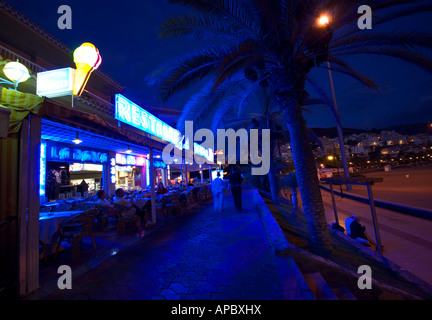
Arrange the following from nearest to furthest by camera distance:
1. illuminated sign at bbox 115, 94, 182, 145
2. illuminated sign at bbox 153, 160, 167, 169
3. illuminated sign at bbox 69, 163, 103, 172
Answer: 1. illuminated sign at bbox 115, 94, 182, 145
2. illuminated sign at bbox 69, 163, 103, 172
3. illuminated sign at bbox 153, 160, 167, 169

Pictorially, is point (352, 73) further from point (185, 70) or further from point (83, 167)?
point (83, 167)

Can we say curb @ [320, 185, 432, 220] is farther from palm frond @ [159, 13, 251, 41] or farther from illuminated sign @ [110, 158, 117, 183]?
illuminated sign @ [110, 158, 117, 183]

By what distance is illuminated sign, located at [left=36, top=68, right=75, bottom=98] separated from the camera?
21.2 ft

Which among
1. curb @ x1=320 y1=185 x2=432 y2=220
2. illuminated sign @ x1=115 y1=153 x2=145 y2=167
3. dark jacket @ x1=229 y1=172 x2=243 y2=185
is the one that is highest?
illuminated sign @ x1=115 y1=153 x2=145 y2=167

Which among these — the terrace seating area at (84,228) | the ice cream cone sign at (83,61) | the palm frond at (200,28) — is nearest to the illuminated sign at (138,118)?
the ice cream cone sign at (83,61)

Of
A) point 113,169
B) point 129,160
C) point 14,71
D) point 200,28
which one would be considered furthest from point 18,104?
point 129,160

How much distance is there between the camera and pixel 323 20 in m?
4.33

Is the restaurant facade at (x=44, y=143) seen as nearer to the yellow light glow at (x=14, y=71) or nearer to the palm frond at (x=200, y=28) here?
the yellow light glow at (x=14, y=71)

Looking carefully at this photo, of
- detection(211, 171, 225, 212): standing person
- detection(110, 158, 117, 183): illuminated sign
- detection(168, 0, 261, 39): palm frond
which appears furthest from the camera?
detection(110, 158, 117, 183): illuminated sign

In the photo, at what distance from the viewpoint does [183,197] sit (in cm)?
1029

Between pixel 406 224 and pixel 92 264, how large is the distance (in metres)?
11.6

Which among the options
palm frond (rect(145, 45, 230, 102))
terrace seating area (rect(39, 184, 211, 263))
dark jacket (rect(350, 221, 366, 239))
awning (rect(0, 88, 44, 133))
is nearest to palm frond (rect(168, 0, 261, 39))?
palm frond (rect(145, 45, 230, 102))

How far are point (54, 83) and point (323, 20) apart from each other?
8.46 meters

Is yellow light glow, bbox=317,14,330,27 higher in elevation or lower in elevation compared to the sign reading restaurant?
higher
